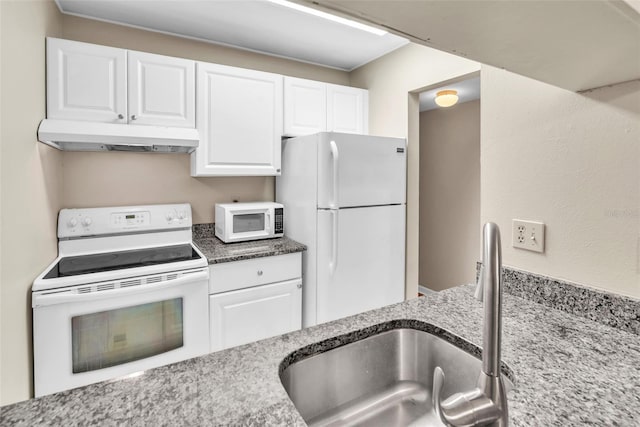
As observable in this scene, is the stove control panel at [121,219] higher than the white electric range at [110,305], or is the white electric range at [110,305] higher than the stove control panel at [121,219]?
the stove control panel at [121,219]

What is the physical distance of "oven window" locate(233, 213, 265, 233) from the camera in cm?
242

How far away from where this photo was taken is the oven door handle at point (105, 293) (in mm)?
1556

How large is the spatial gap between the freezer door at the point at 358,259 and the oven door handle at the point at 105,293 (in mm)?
803

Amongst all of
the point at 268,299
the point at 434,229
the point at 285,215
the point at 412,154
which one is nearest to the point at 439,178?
the point at 434,229

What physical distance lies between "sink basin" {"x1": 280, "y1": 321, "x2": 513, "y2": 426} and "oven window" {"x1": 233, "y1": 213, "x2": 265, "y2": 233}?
1.66m

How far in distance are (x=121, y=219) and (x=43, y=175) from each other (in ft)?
1.76

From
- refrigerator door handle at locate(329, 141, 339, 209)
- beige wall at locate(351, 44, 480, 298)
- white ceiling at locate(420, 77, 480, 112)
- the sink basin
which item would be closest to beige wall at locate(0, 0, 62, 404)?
the sink basin

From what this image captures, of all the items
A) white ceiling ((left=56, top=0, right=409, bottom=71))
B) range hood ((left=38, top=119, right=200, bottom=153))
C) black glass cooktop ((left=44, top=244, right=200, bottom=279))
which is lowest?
black glass cooktop ((left=44, top=244, right=200, bottom=279))

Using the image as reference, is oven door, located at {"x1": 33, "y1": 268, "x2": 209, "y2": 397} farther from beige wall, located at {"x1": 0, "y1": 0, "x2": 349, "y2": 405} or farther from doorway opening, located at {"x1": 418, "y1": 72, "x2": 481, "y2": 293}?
doorway opening, located at {"x1": 418, "y1": 72, "x2": 481, "y2": 293}

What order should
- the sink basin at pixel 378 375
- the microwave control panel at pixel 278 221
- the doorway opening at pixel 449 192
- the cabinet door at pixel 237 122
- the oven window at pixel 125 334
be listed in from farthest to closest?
the doorway opening at pixel 449 192, the microwave control panel at pixel 278 221, the cabinet door at pixel 237 122, the oven window at pixel 125 334, the sink basin at pixel 378 375

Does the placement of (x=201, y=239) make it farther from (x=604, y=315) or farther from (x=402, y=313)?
→ (x=604, y=315)

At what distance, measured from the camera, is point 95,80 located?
197cm

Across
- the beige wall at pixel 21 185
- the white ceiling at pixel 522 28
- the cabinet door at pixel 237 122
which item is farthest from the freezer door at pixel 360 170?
the beige wall at pixel 21 185

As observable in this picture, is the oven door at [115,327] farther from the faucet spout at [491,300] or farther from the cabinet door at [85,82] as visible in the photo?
the faucet spout at [491,300]
